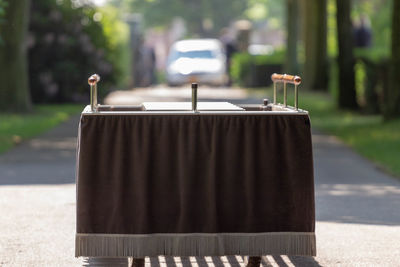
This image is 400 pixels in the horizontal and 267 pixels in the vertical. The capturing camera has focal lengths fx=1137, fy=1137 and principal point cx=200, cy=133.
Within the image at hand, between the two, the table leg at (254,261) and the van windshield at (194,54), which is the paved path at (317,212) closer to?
the table leg at (254,261)

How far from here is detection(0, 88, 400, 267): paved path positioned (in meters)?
7.61

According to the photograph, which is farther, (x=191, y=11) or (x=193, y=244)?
(x=191, y=11)

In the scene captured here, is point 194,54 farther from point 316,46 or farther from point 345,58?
point 345,58

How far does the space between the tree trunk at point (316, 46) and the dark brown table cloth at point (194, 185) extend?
2618 cm

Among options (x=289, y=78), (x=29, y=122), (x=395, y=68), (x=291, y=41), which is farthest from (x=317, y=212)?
(x=291, y=41)

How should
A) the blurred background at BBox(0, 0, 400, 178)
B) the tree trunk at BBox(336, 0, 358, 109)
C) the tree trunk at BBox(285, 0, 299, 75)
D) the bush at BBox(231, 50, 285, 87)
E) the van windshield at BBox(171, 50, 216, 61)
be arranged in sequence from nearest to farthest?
the blurred background at BBox(0, 0, 400, 178) → the tree trunk at BBox(336, 0, 358, 109) → the tree trunk at BBox(285, 0, 299, 75) → the bush at BBox(231, 50, 285, 87) → the van windshield at BBox(171, 50, 216, 61)

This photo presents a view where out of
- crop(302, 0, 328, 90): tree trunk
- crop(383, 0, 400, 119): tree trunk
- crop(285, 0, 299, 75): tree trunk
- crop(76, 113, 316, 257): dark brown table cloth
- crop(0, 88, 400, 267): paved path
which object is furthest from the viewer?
crop(285, 0, 299, 75): tree trunk

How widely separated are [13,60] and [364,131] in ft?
28.0

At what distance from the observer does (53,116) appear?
23.3 metres

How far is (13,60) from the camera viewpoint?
23.8 meters

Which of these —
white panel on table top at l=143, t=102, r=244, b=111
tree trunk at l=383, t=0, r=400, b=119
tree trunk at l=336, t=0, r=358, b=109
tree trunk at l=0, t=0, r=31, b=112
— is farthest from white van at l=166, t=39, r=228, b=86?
white panel on table top at l=143, t=102, r=244, b=111

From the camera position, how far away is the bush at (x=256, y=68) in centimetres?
3962

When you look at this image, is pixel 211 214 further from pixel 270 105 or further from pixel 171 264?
pixel 270 105

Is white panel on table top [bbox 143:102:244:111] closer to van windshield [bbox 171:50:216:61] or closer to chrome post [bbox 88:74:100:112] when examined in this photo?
chrome post [bbox 88:74:100:112]
